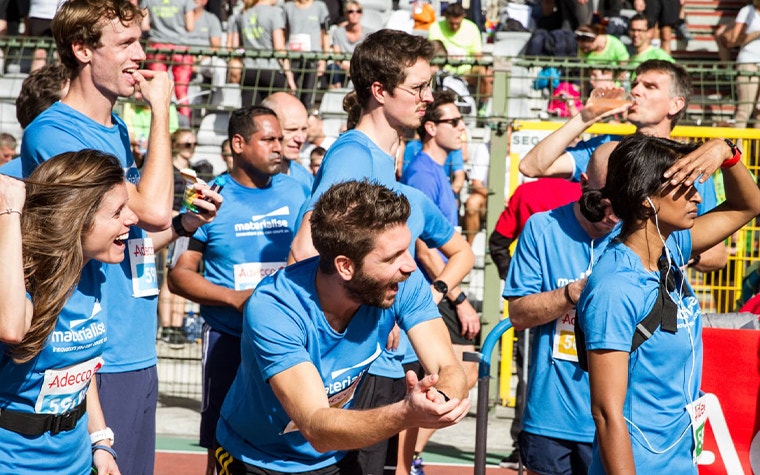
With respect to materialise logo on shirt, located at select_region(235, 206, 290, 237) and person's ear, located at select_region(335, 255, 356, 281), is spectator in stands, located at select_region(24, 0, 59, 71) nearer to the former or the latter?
materialise logo on shirt, located at select_region(235, 206, 290, 237)

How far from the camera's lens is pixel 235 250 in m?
5.46

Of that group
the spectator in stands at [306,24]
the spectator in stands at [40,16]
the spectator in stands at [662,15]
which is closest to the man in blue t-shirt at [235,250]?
the spectator in stands at [306,24]

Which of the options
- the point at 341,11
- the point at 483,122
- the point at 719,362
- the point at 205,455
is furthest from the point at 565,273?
the point at 341,11

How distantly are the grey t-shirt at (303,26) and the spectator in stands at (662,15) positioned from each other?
4.44 meters

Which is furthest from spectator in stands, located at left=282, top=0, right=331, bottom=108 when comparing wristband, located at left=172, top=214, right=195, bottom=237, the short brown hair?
the short brown hair

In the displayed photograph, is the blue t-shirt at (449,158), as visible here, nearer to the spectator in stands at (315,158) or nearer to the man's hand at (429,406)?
the spectator in stands at (315,158)

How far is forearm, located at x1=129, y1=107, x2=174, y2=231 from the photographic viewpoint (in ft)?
12.2

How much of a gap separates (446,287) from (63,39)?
218 centimetres

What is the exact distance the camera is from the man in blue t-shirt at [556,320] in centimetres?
404

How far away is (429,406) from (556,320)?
5.46ft

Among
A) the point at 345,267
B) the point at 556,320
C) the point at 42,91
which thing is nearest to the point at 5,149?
the point at 42,91

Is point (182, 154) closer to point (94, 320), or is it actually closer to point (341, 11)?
point (341, 11)

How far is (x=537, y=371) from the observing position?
4.18m

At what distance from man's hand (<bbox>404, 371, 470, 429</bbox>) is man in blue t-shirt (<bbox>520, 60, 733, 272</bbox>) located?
2700 millimetres
